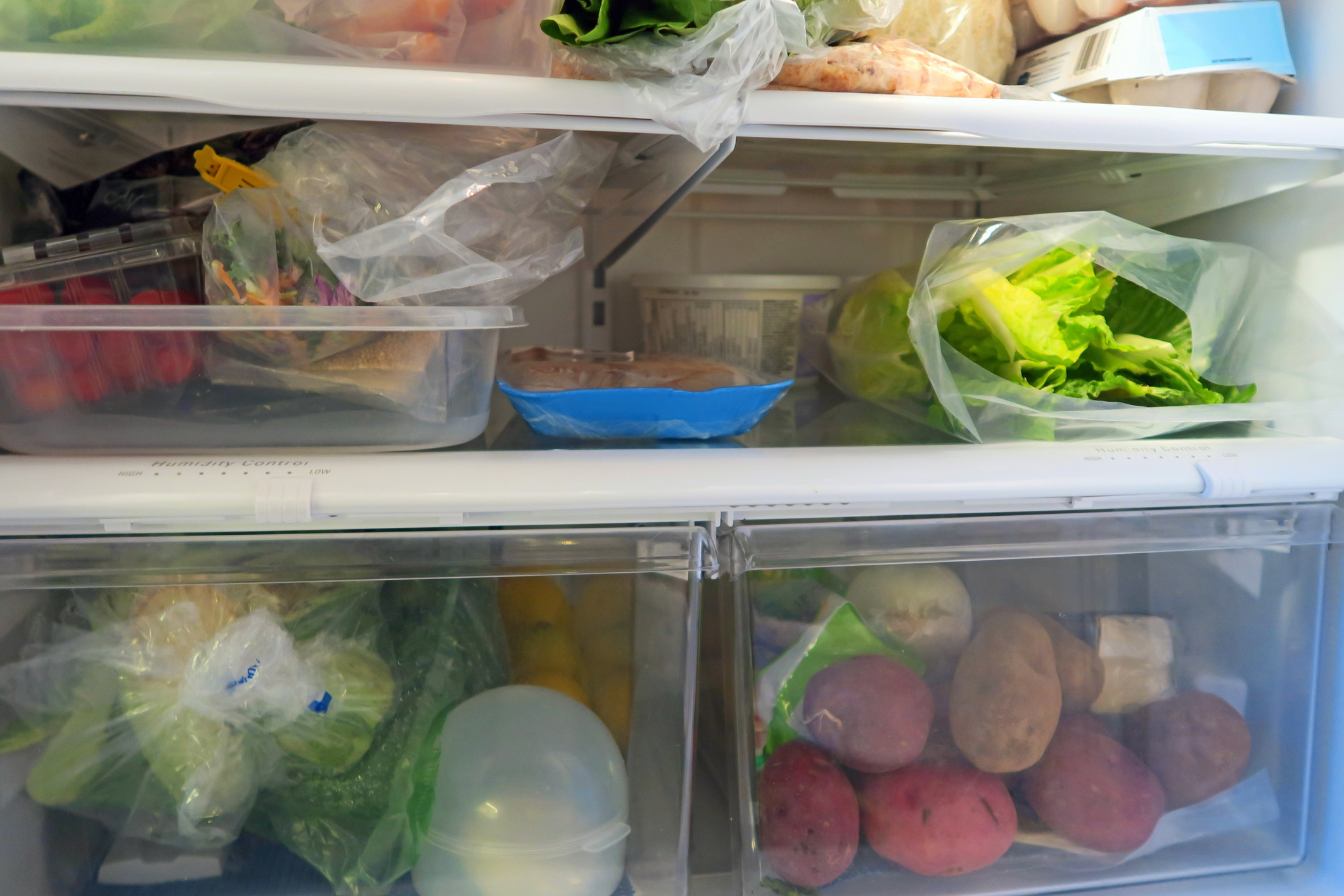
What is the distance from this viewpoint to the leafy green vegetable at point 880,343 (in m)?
0.81

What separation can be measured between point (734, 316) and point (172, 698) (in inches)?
23.8

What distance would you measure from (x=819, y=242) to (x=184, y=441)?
809 millimetres

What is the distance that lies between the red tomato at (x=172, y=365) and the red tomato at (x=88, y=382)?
0.11 feet

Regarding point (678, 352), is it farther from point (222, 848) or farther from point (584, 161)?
point (222, 848)

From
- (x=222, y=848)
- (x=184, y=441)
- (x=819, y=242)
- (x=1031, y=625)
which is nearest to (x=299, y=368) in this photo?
(x=184, y=441)

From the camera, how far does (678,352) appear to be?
917 mm

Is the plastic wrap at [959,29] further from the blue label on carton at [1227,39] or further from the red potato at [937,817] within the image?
the red potato at [937,817]

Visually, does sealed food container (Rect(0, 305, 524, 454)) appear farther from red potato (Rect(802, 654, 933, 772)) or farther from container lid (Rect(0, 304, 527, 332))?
red potato (Rect(802, 654, 933, 772))

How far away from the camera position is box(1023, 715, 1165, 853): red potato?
69cm

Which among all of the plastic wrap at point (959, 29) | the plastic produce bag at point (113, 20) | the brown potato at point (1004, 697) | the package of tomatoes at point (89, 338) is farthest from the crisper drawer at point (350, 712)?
the plastic wrap at point (959, 29)

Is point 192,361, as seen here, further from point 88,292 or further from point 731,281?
point 731,281

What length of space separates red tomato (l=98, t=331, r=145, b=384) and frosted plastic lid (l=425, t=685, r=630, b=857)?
339 mm

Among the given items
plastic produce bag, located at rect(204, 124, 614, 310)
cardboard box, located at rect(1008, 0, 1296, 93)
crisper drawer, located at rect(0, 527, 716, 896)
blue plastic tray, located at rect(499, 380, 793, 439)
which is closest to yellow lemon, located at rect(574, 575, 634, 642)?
crisper drawer, located at rect(0, 527, 716, 896)

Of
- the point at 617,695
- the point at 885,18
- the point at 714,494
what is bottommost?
the point at 617,695
